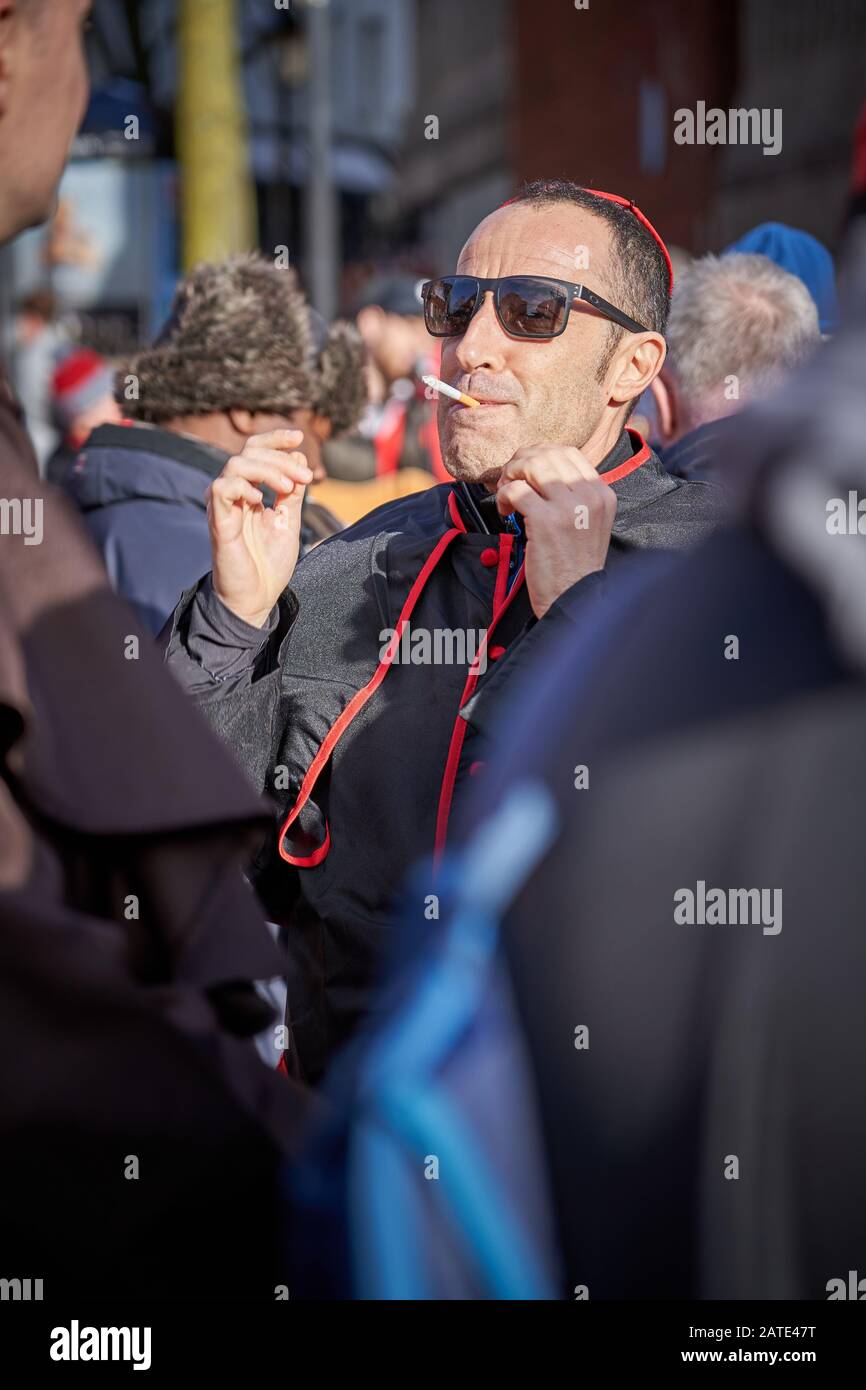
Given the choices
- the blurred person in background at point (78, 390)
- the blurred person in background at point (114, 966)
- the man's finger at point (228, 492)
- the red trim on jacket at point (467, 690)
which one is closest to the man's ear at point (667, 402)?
the red trim on jacket at point (467, 690)

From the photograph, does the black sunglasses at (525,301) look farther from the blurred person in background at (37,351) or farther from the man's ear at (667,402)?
the blurred person in background at (37,351)

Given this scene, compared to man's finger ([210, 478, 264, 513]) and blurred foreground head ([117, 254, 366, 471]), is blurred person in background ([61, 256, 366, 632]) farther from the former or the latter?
man's finger ([210, 478, 264, 513])

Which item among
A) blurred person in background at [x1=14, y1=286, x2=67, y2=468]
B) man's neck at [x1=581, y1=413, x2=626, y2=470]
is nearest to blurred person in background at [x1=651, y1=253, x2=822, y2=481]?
man's neck at [x1=581, y1=413, x2=626, y2=470]

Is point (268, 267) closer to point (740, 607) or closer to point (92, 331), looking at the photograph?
point (740, 607)

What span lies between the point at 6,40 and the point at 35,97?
54 millimetres

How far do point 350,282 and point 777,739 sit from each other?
9.90 meters

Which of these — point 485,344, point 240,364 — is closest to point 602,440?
point 485,344

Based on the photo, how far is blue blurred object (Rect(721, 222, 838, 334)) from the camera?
4281 millimetres

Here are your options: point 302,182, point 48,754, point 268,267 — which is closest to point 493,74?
point 302,182

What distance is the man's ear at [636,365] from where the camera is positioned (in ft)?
8.44

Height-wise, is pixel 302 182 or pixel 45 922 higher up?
pixel 302 182

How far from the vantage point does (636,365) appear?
8.53 ft

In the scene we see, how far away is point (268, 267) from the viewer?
3754 millimetres

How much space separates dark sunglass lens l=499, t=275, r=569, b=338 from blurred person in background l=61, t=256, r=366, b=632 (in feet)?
3.60
